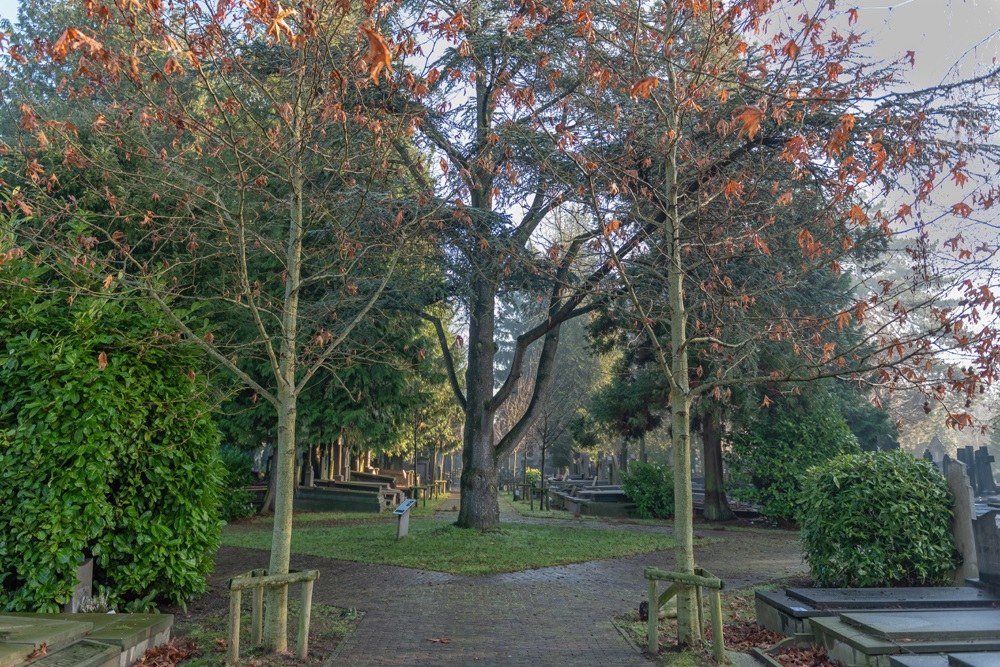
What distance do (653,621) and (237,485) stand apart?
17695 mm

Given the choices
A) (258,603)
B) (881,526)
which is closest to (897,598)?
(881,526)

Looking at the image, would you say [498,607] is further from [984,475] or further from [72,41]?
[984,475]

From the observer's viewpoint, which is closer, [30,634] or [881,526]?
[30,634]

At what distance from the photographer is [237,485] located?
22438 mm

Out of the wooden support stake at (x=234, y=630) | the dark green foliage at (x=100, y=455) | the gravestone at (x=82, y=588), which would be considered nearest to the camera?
the wooden support stake at (x=234, y=630)

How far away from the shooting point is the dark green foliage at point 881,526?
349 inches

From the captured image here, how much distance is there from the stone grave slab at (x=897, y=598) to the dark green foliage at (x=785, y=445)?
1349 cm

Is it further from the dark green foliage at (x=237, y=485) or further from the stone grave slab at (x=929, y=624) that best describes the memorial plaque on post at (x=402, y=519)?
the stone grave slab at (x=929, y=624)

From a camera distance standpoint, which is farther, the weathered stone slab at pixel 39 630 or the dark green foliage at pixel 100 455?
the dark green foliage at pixel 100 455

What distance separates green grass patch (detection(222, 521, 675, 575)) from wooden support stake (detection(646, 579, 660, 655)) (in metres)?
4.99

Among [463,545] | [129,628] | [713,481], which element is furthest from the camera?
[713,481]

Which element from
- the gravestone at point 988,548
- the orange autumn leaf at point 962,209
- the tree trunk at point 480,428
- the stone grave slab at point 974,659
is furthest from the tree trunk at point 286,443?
the tree trunk at point 480,428

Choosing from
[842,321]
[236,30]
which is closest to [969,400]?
[842,321]

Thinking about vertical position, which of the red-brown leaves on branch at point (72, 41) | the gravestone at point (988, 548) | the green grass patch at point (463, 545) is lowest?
the green grass patch at point (463, 545)
